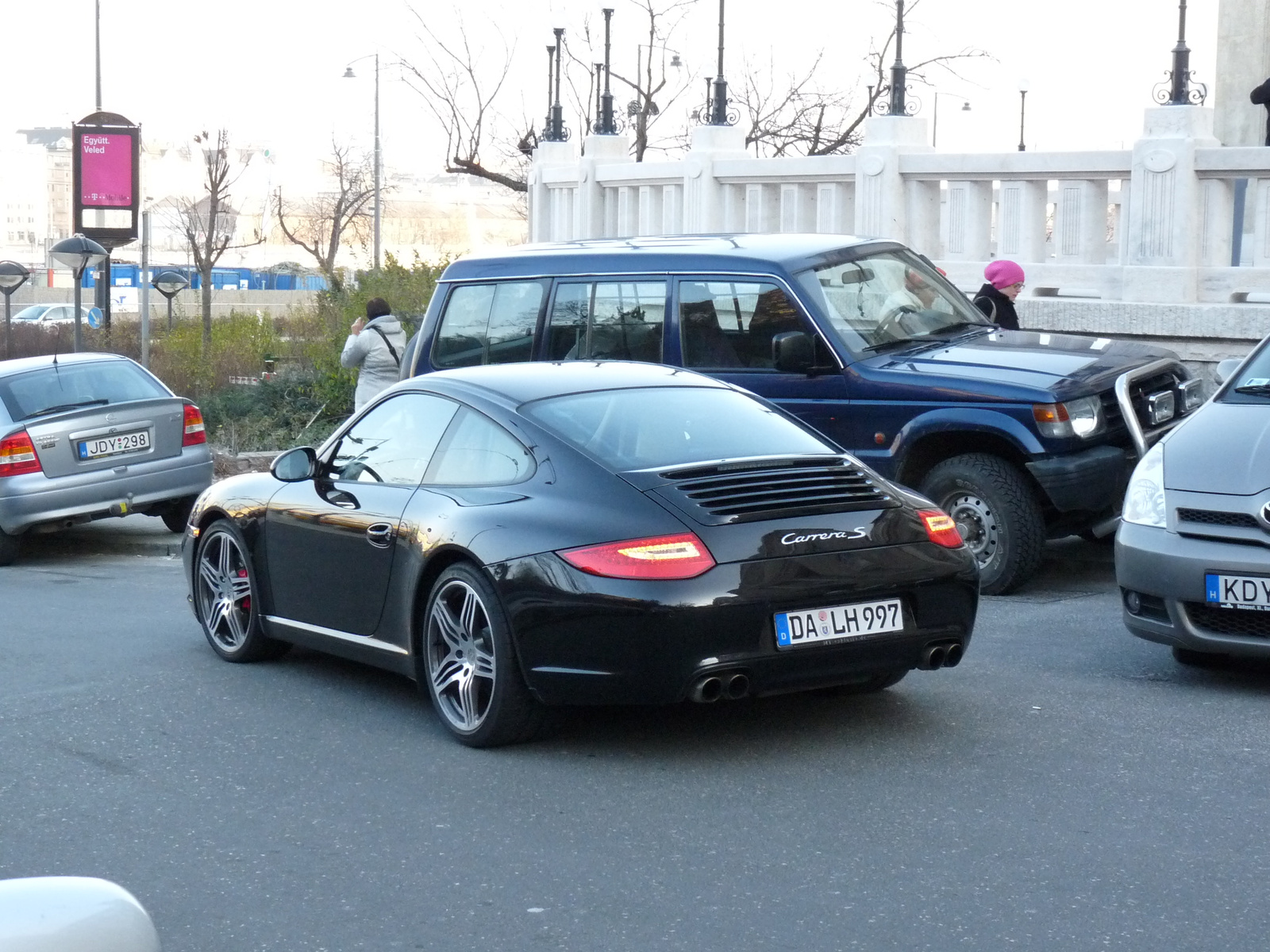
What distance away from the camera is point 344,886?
4.82 metres

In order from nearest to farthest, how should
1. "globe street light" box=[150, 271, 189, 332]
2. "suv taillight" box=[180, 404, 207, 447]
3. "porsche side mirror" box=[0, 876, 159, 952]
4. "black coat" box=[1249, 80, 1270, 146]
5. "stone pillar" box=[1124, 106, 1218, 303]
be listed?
"porsche side mirror" box=[0, 876, 159, 952], "stone pillar" box=[1124, 106, 1218, 303], "suv taillight" box=[180, 404, 207, 447], "black coat" box=[1249, 80, 1270, 146], "globe street light" box=[150, 271, 189, 332]

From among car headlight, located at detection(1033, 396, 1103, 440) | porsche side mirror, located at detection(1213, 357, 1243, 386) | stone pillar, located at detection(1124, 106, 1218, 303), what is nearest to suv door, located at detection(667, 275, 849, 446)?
car headlight, located at detection(1033, 396, 1103, 440)

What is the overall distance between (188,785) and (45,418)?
320 inches

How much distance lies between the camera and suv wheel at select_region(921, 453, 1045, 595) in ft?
30.7

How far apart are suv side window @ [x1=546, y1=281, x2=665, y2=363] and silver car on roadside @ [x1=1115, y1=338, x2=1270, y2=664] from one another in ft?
12.5

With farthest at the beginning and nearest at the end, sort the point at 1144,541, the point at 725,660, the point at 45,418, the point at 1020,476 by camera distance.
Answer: the point at 45,418
the point at 1020,476
the point at 1144,541
the point at 725,660

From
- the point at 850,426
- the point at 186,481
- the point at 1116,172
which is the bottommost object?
the point at 186,481

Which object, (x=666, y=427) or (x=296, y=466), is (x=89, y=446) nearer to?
(x=296, y=466)

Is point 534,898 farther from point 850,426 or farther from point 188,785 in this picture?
point 850,426

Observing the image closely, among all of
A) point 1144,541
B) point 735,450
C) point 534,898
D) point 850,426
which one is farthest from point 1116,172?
point 534,898

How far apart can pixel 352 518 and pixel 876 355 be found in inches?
154

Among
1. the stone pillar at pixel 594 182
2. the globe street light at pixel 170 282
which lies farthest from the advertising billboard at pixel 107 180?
the stone pillar at pixel 594 182

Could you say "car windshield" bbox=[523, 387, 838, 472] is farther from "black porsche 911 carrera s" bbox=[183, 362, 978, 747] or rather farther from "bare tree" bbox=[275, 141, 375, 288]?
"bare tree" bbox=[275, 141, 375, 288]

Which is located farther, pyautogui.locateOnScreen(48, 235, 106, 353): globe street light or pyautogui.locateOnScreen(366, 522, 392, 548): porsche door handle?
pyautogui.locateOnScreen(48, 235, 106, 353): globe street light
